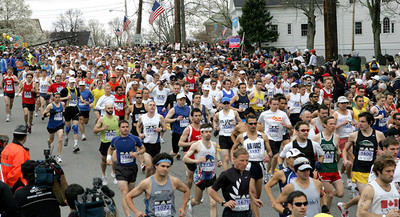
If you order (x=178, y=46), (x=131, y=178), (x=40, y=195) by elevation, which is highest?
(x=178, y=46)

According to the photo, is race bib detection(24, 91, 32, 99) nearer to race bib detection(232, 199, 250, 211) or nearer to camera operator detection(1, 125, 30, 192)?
camera operator detection(1, 125, 30, 192)

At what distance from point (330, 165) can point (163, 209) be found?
11.3 feet

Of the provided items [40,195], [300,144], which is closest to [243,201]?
[300,144]

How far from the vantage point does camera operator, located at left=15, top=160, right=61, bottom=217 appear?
5.99 metres

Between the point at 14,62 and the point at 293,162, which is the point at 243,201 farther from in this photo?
the point at 14,62

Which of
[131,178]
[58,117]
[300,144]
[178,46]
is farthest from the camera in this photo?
[178,46]

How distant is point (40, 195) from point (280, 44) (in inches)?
2189

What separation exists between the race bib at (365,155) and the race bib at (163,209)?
3.85m

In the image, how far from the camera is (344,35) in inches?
2331

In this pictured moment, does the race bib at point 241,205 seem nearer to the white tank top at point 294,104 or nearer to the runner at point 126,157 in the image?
the runner at point 126,157

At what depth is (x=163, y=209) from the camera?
21.8 ft

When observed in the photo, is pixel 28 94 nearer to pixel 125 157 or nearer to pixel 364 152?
pixel 125 157

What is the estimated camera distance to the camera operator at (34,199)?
5988mm

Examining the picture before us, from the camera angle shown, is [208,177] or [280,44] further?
[280,44]
